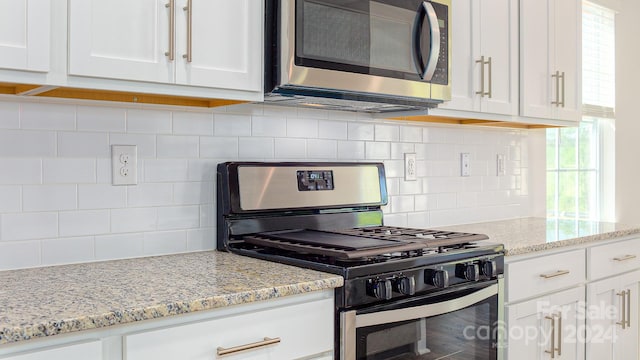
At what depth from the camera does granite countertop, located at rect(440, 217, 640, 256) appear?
2.25 m

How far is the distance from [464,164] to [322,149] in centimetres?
89

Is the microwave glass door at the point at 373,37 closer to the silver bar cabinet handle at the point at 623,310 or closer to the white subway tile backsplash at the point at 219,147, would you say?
the white subway tile backsplash at the point at 219,147

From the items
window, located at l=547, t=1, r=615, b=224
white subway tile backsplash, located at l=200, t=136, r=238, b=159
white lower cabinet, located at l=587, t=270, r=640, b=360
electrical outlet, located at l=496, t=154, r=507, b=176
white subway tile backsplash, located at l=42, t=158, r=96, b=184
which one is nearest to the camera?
white subway tile backsplash, located at l=42, t=158, r=96, b=184

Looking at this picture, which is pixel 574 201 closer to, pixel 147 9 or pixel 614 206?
pixel 614 206

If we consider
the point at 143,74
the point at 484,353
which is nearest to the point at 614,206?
the point at 484,353

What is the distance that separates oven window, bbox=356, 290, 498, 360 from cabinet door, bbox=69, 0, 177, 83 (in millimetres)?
879

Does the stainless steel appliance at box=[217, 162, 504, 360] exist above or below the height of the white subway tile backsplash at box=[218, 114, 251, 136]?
below

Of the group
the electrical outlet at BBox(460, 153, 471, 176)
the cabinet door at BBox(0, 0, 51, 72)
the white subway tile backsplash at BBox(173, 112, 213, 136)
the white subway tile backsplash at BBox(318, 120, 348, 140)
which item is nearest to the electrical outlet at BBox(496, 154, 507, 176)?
the electrical outlet at BBox(460, 153, 471, 176)

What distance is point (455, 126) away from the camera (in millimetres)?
2846

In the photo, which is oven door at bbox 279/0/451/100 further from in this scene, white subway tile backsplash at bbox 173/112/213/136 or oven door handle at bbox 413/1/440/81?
white subway tile backsplash at bbox 173/112/213/136

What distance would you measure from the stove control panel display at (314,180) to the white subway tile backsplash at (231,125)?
0.24 metres

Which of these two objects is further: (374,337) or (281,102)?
(281,102)

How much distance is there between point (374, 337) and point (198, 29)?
3.14 ft

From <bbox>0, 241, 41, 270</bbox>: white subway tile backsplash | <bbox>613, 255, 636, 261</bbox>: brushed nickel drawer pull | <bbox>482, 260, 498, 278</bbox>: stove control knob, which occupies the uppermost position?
<bbox>0, 241, 41, 270</bbox>: white subway tile backsplash
